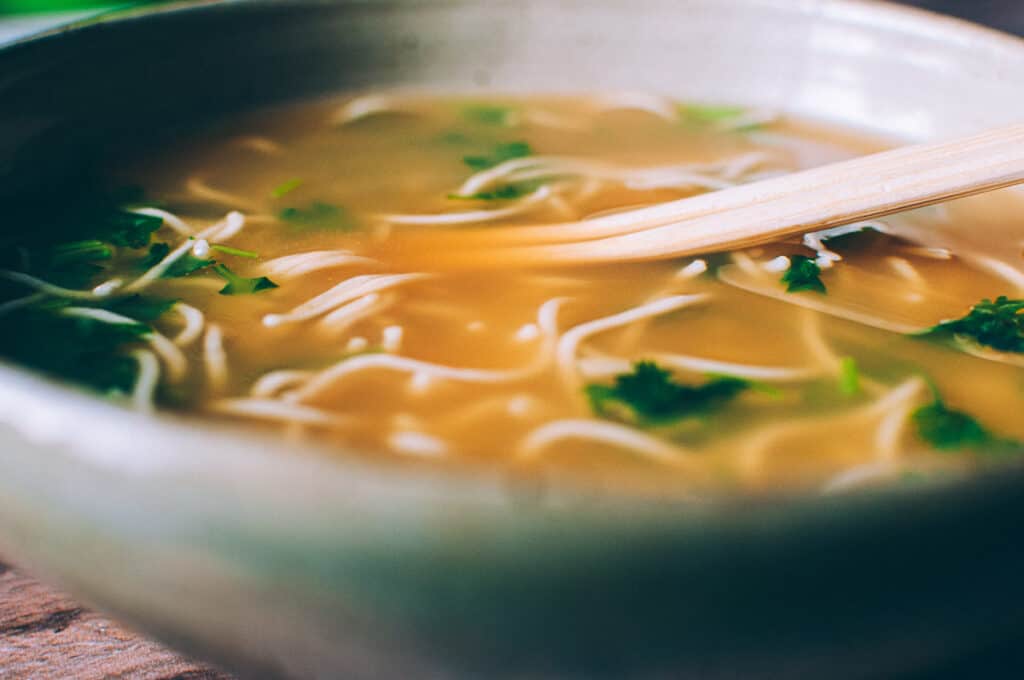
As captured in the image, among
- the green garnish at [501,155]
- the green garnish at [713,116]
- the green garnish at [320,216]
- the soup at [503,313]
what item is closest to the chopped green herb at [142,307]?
the soup at [503,313]

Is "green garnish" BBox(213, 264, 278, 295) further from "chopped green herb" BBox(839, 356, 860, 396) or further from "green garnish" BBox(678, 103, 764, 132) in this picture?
"green garnish" BBox(678, 103, 764, 132)

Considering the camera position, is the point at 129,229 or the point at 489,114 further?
the point at 489,114

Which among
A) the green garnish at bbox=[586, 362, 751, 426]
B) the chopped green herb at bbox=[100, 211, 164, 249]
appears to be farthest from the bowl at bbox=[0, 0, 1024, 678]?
the chopped green herb at bbox=[100, 211, 164, 249]

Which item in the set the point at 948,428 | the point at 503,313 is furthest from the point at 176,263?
the point at 948,428

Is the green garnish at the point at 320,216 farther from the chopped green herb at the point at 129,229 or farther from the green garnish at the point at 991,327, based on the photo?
the green garnish at the point at 991,327

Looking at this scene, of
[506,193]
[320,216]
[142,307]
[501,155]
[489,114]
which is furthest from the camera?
[489,114]

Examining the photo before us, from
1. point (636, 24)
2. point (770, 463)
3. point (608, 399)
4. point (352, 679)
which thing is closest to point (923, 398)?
point (770, 463)

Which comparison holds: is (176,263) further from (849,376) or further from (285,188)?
(849,376)

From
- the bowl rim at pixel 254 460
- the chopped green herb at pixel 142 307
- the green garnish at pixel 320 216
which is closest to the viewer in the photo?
the bowl rim at pixel 254 460
